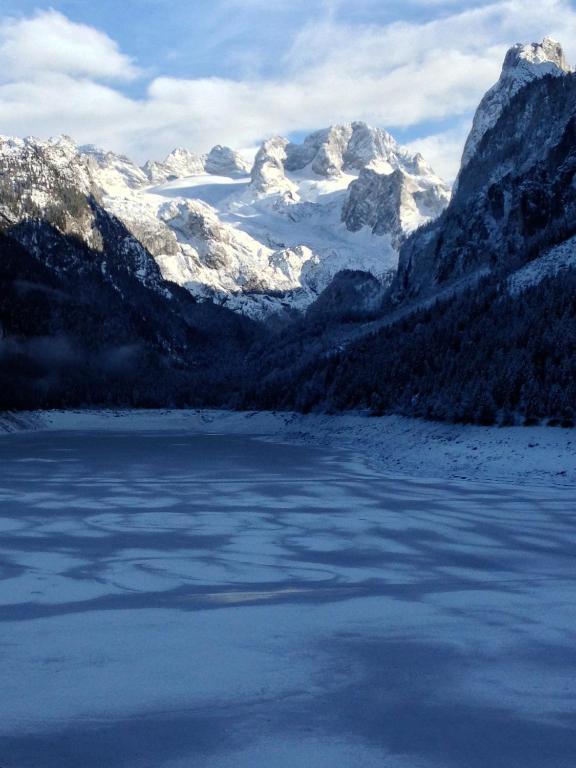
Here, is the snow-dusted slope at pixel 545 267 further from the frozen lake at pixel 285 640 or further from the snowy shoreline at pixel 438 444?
the frozen lake at pixel 285 640

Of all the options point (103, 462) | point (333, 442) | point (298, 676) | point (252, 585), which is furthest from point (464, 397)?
point (298, 676)

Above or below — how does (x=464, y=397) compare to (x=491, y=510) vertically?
above

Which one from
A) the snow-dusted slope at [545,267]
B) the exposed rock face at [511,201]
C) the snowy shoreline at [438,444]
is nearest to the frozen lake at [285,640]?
the snowy shoreline at [438,444]

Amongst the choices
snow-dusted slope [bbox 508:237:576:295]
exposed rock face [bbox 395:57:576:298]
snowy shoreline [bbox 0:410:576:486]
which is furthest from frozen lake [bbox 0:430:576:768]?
exposed rock face [bbox 395:57:576:298]

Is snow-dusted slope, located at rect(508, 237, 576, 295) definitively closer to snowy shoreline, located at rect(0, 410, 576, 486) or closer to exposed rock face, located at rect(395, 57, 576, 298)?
exposed rock face, located at rect(395, 57, 576, 298)

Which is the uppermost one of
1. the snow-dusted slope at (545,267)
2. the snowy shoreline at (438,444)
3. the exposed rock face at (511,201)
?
the exposed rock face at (511,201)

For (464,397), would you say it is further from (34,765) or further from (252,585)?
(34,765)

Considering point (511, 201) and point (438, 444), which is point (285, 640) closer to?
point (438, 444)
